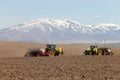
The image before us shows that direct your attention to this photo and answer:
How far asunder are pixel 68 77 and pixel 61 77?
0.45 meters

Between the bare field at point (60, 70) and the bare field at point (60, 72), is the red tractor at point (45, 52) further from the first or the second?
the bare field at point (60, 72)

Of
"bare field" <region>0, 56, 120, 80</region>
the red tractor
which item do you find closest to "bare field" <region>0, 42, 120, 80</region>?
"bare field" <region>0, 56, 120, 80</region>

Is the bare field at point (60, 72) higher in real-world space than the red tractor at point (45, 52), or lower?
lower

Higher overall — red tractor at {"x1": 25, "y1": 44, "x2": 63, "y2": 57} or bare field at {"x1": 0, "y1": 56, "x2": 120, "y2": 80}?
red tractor at {"x1": 25, "y1": 44, "x2": 63, "y2": 57}

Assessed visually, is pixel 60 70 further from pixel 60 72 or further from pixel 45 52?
pixel 45 52

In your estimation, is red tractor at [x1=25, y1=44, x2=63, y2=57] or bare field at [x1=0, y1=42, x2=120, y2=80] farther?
red tractor at [x1=25, y1=44, x2=63, y2=57]

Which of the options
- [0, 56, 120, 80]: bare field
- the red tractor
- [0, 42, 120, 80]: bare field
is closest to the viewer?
[0, 56, 120, 80]: bare field

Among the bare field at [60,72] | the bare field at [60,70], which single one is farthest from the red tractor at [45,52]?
the bare field at [60,72]

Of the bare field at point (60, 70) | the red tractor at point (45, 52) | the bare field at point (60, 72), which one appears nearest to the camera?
the bare field at point (60, 72)

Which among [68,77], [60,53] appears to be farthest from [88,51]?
[68,77]

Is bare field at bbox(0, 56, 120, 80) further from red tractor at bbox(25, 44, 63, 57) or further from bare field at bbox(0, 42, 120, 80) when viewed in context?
red tractor at bbox(25, 44, 63, 57)

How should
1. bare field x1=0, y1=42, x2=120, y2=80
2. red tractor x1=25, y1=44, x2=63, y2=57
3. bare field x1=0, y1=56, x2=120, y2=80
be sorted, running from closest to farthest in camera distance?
bare field x1=0, y1=56, x2=120, y2=80
bare field x1=0, y1=42, x2=120, y2=80
red tractor x1=25, y1=44, x2=63, y2=57

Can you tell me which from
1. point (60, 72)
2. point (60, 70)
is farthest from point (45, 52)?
point (60, 72)

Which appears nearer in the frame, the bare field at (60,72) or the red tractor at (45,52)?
the bare field at (60,72)
